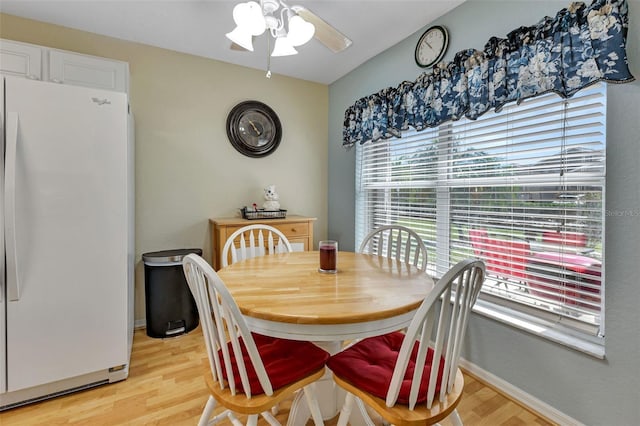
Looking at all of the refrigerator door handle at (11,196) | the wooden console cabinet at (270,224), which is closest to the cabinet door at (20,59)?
the refrigerator door handle at (11,196)

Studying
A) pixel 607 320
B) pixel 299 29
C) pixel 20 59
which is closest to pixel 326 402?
pixel 607 320

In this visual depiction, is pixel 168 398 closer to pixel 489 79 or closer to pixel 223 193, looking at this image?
pixel 223 193

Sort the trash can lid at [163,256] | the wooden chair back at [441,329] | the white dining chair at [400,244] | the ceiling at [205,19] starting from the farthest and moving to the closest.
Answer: the trash can lid at [163,256]
the ceiling at [205,19]
the white dining chair at [400,244]
the wooden chair back at [441,329]

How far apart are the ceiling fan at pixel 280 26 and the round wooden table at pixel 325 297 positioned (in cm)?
122

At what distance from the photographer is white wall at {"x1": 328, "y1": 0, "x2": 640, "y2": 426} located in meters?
1.33

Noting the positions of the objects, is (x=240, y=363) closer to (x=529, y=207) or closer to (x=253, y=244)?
(x=253, y=244)

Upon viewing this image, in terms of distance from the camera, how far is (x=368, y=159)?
3.09 metres

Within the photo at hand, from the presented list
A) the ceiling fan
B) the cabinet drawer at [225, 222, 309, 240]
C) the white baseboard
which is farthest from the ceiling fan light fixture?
the white baseboard

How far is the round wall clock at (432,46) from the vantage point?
2.16 meters

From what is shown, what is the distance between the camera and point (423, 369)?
1.08 metres

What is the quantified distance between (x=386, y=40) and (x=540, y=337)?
94.1 inches

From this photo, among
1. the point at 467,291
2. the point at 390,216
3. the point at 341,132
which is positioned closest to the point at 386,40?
the point at 341,132

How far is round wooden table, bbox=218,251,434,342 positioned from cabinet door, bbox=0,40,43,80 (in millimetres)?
2058

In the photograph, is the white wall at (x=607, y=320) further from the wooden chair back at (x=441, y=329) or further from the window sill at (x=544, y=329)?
the wooden chair back at (x=441, y=329)
